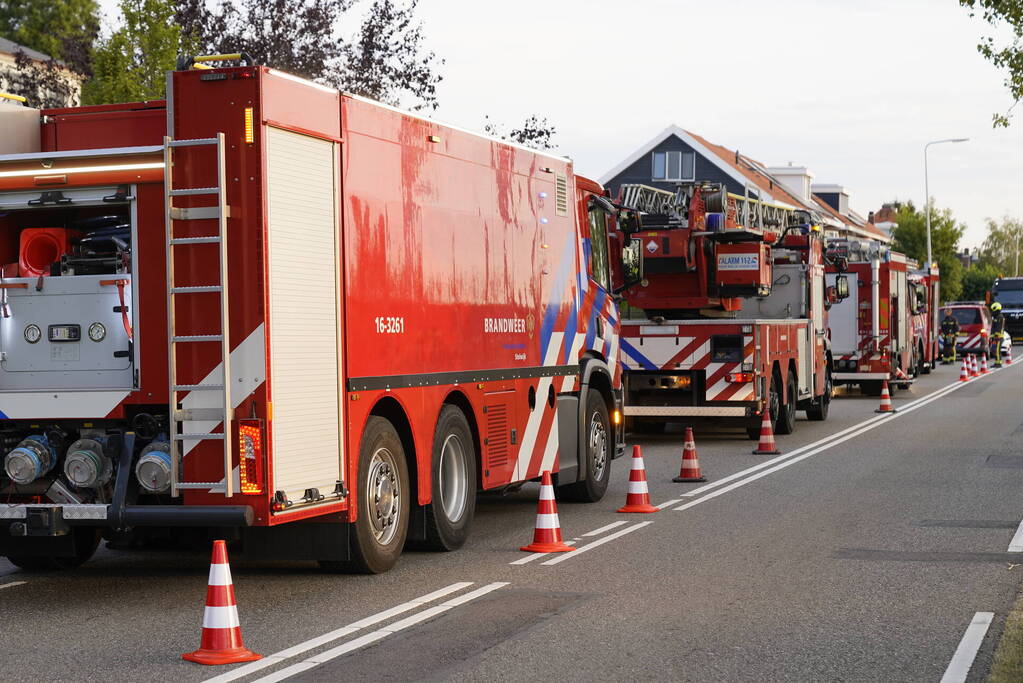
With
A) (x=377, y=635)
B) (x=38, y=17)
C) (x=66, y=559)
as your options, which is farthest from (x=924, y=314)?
(x=38, y=17)

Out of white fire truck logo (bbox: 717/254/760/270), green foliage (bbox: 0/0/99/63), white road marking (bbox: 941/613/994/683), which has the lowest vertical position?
white road marking (bbox: 941/613/994/683)

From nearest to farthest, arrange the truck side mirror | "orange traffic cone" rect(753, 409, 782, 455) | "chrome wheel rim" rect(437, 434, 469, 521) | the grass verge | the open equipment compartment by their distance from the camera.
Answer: the grass verge, the open equipment compartment, "chrome wheel rim" rect(437, 434, 469, 521), "orange traffic cone" rect(753, 409, 782, 455), the truck side mirror

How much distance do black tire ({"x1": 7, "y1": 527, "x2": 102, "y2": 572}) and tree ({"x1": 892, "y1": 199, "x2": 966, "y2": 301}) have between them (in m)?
79.1

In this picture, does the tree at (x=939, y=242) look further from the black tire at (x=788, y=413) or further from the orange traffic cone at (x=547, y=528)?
the orange traffic cone at (x=547, y=528)

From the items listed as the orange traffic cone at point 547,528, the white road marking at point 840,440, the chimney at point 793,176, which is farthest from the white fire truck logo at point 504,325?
the chimney at point 793,176

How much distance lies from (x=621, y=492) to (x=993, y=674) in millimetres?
8568

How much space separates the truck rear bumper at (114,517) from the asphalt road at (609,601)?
538 millimetres

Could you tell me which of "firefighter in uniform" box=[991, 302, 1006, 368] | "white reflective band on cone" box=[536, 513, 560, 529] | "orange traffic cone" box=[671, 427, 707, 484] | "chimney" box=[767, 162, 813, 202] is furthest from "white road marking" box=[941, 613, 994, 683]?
"chimney" box=[767, 162, 813, 202]

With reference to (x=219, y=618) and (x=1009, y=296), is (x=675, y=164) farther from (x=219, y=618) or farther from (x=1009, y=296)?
(x=219, y=618)

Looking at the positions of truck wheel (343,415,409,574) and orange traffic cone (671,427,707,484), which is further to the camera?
orange traffic cone (671,427,707,484)

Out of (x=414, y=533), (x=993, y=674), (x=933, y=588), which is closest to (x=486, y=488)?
(x=414, y=533)

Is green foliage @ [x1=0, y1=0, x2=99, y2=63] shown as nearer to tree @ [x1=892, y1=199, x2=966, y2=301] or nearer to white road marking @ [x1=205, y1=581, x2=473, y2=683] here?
tree @ [x1=892, y1=199, x2=966, y2=301]

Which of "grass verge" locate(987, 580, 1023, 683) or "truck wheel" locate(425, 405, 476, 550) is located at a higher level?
"truck wheel" locate(425, 405, 476, 550)

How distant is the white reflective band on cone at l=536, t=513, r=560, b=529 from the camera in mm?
11609
